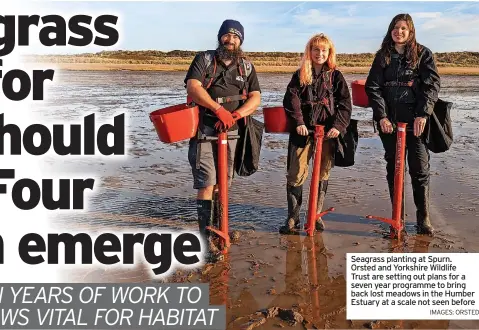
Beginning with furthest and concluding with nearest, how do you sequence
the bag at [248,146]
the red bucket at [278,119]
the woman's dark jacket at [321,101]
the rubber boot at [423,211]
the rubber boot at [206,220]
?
the rubber boot at [423,211], the red bucket at [278,119], the woman's dark jacket at [321,101], the bag at [248,146], the rubber boot at [206,220]

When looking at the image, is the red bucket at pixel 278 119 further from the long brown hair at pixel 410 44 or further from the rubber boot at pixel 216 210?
the long brown hair at pixel 410 44

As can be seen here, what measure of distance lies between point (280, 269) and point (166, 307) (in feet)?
4.11

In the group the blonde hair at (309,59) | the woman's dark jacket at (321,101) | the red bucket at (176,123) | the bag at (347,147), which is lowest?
the bag at (347,147)

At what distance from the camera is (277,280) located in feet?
15.5

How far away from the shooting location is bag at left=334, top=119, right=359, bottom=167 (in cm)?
571

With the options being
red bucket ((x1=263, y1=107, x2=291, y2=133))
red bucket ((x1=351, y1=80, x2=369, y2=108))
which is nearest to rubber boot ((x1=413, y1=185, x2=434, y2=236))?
red bucket ((x1=351, y1=80, x2=369, y2=108))

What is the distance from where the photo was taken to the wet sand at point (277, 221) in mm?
4379

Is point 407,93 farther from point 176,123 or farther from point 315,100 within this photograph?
point 176,123

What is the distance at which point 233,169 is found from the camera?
546 centimetres

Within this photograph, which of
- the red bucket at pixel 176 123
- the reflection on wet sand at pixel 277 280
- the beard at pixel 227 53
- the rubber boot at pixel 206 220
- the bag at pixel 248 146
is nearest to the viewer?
the reflection on wet sand at pixel 277 280

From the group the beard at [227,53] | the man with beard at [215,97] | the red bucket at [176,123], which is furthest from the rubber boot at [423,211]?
the red bucket at [176,123]

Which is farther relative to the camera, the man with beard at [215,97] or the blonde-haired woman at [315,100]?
the blonde-haired woman at [315,100]

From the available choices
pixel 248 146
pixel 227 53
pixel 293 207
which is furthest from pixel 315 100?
pixel 293 207

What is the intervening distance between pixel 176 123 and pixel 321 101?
5.38 ft
